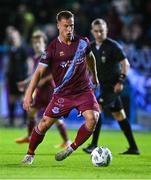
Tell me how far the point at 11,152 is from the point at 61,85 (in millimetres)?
2435

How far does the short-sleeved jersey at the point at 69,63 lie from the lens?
32.9 feet

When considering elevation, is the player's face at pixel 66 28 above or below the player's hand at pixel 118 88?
above

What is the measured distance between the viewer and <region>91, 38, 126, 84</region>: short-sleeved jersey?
40.2 feet

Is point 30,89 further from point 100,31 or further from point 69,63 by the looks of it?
point 100,31

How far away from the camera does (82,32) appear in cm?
2012

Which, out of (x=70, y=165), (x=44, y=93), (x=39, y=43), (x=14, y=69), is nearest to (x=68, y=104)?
(x=70, y=165)

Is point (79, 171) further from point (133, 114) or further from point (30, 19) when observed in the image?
point (30, 19)

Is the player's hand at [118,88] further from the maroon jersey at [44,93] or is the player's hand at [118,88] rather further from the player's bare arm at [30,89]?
the player's bare arm at [30,89]

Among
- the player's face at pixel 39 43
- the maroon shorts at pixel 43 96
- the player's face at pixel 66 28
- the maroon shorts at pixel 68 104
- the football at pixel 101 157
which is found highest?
the player's face at pixel 66 28

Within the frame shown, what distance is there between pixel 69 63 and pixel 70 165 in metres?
1.43

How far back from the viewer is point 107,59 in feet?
40.4

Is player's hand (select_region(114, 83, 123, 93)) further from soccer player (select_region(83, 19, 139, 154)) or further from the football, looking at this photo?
the football

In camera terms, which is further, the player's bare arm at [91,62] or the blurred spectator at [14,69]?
the blurred spectator at [14,69]

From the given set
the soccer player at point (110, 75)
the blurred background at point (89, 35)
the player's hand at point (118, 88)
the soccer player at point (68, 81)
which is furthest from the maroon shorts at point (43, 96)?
the blurred background at point (89, 35)
